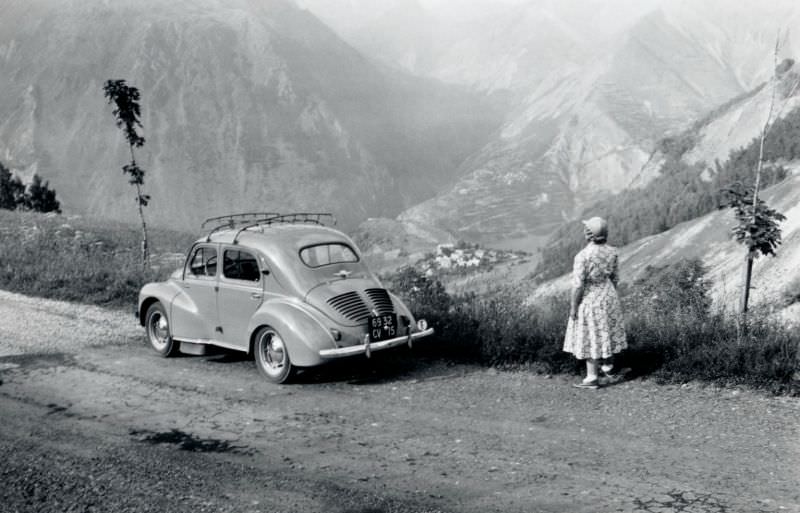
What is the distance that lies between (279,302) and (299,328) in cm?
51

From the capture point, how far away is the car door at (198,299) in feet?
31.2

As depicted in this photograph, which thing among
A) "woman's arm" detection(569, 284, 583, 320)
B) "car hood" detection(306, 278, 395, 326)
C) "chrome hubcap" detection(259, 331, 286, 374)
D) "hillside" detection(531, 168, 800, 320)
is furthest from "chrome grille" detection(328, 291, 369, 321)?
"hillside" detection(531, 168, 800, 320)

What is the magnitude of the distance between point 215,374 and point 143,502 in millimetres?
3679

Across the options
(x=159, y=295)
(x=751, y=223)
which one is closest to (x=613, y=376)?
(x=751, y=223)

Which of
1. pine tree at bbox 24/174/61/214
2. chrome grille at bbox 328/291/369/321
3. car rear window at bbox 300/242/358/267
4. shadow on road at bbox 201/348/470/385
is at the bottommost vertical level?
shadow on road at bbox 201/348/470/385

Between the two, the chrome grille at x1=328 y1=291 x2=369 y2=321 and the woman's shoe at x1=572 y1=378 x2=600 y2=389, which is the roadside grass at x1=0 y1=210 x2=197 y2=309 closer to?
the chrome grille at x1=328 y1=291 x2=369 y2=321

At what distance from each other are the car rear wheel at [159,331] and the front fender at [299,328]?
1.91m

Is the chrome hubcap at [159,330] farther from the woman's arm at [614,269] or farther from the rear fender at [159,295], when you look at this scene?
the woman's arm at [614,269]

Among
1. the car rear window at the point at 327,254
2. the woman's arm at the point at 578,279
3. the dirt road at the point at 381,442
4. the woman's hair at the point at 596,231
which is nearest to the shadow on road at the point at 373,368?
the dirt road at the point at 381,442

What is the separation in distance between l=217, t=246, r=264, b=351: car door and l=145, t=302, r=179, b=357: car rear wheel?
1.06m

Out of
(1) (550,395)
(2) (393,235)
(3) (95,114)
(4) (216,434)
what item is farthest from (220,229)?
(3) (95,114)

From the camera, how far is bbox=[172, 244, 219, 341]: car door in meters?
9.51

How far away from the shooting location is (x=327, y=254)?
368 inches

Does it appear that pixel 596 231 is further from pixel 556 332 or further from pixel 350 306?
pixel 350 306
